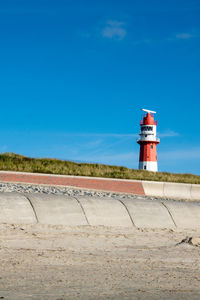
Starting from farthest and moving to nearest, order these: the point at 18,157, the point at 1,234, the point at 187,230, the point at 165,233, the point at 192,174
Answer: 1. the point at 192,174
2. the point at 18,157
3. the point at 187,230
4. the point at 165,233
5. the point at 1,234

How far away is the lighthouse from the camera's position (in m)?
47.4

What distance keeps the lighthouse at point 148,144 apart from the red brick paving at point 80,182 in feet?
79.4

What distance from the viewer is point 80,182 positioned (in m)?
22.5

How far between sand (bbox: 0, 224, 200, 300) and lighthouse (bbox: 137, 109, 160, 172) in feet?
129

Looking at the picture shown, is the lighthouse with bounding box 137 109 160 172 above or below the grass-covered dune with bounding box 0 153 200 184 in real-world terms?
above

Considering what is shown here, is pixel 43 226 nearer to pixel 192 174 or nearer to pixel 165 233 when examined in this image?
pixel 165 233

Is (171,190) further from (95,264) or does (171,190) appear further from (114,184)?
(95,264)

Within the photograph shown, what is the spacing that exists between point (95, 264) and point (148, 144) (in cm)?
4264

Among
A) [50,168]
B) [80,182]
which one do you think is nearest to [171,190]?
[80,182]

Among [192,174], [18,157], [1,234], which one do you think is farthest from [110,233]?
[192,174]

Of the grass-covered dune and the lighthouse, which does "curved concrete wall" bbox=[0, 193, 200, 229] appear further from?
the lighthouse

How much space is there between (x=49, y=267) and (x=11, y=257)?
0.69 m

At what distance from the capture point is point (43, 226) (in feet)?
25.6

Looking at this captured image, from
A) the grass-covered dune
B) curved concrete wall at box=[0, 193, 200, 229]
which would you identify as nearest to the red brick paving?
the grass-covered dune
